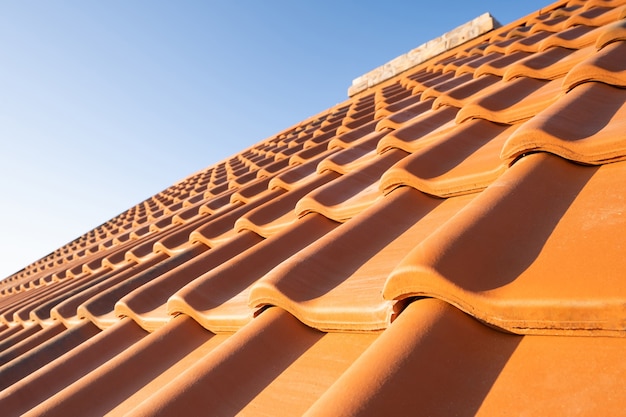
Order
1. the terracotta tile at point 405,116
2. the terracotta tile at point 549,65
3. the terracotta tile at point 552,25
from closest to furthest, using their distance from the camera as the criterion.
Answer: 1. the terracotta tile at point 549,65
2. the terracotta tile at point 405,116
3. the terracotta tile at point 552,25

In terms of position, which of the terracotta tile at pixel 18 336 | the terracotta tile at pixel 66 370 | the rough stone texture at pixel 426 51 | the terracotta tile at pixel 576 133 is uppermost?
the rough stone texture at pixel 426 51

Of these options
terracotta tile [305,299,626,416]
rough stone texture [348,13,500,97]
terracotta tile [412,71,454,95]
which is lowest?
terracotta tile [305,299,626,416]

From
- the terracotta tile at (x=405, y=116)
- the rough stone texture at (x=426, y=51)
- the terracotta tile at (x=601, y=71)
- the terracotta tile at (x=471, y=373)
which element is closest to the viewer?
the terracotta tile at (x=471, y=373)

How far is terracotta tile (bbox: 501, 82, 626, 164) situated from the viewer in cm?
104

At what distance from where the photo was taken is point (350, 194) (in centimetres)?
172

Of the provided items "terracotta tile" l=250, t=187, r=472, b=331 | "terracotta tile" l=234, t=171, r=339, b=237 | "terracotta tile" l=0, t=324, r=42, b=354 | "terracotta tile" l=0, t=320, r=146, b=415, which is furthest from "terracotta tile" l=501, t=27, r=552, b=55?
"terracotta tile" l=0, t=324, r=42, b=354

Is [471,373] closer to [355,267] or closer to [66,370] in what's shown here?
[355,267]

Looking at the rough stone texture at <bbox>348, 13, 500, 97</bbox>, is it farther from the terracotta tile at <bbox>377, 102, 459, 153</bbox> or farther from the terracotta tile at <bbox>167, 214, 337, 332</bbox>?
the terracotta tile at <bbox>167, 214, 337, 332</bbox>

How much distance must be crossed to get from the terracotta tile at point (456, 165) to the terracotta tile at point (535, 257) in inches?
8.7

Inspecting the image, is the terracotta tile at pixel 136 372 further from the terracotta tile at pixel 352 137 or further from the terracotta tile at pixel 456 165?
the terracotta tile at pixel 352 137

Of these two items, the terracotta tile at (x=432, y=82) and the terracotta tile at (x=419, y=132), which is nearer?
the terracotta tile at (x=419, y=132)

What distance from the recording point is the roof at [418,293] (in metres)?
0.69

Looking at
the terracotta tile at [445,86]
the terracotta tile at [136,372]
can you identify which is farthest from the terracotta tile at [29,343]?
the terracotta tile at [445,86]

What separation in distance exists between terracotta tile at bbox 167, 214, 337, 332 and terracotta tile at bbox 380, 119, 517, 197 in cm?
35
